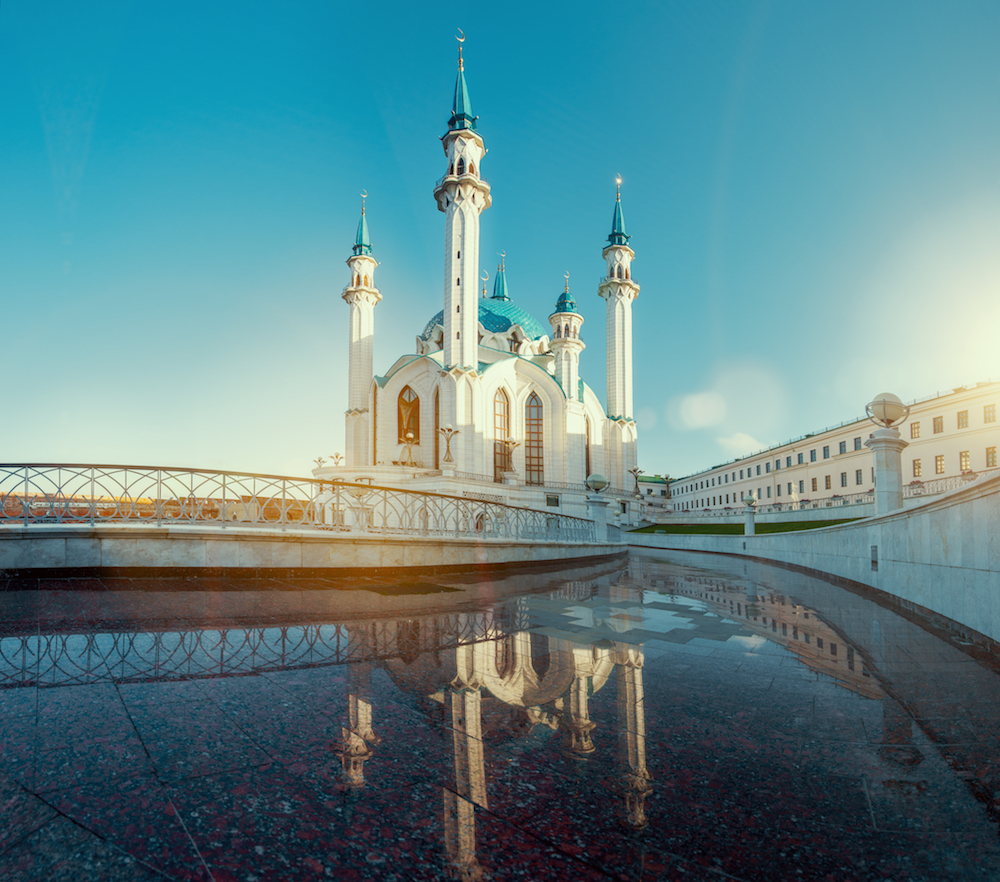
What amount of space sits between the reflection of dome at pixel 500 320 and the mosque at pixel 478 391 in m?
0.22

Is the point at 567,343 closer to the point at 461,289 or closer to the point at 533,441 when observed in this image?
the point at 533,441

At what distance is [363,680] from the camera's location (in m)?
3.61

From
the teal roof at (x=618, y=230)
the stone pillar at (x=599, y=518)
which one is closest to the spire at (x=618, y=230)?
the teal roof at (x=618, y=230)

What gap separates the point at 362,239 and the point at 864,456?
168 ft

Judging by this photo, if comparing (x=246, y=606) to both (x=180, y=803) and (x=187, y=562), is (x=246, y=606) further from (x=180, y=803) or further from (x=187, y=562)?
(x=180, y=803)

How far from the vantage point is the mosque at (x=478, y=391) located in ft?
139

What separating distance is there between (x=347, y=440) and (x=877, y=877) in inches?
1987

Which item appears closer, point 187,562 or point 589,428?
point 187,562

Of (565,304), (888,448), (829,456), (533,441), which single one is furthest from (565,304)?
(888,448)

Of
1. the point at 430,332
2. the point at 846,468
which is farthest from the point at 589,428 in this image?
the point at 846,468

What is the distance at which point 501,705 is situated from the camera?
3.25 meters

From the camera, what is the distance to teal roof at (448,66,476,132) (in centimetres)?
4453

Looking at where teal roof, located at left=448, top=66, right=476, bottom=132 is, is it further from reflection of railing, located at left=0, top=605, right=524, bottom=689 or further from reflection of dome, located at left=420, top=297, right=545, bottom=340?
reflection of railing, located at left=0, top=605, right=524, bottom=689

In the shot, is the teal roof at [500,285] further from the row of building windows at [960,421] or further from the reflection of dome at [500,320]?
the row of building windows at [960,421]
